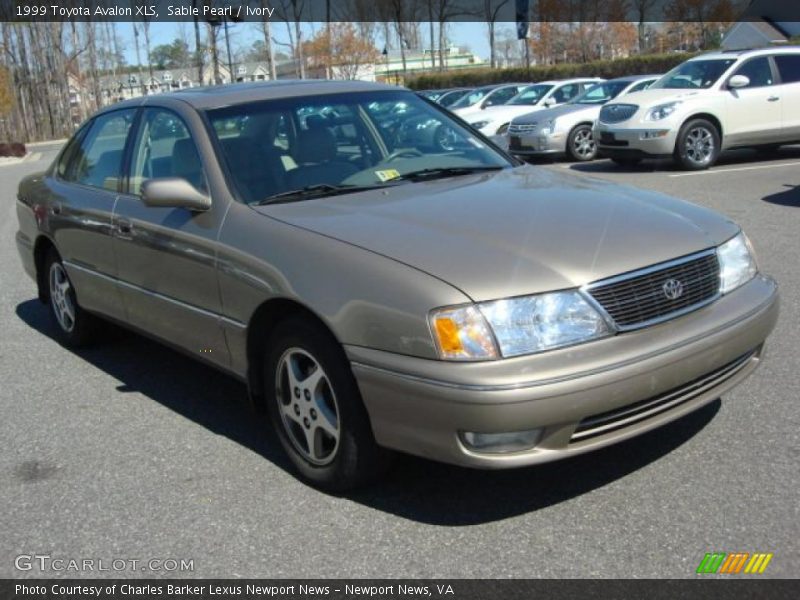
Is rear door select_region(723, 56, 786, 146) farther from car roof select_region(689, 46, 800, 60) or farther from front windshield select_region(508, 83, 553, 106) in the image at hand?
front windshield select_region(508, 83, 553, 106)

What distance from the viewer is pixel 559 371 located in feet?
9.45

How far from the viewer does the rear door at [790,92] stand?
13.0 m

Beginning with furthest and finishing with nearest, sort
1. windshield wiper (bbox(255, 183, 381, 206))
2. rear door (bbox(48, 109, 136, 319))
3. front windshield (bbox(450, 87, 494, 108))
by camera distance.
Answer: front windshield (bbox(450, 87, 494, 108))
rear door (bbox(48, 109, 136, 319))
windshield wiper (bbox(255, 183, 381, 206))

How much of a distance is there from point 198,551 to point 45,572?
21.3 inches

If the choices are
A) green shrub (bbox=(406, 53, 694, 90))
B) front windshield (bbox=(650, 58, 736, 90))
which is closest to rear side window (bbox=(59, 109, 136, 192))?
front windshield (bbox=(650, 58, 736, 90))

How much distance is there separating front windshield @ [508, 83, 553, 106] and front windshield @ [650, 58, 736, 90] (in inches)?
162

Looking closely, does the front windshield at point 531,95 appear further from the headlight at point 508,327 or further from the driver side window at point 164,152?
the headlight at point 508,327

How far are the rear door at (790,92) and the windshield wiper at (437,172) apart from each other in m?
10.4

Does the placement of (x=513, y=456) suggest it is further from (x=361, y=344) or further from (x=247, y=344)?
(x=247, y=344)

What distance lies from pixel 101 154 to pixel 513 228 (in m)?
3.07

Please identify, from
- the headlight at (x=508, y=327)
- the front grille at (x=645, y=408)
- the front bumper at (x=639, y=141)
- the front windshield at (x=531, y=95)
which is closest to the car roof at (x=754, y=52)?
the front bumper at (x=639, y=141)

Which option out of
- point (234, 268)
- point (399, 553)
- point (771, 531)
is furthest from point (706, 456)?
point (234, 268)

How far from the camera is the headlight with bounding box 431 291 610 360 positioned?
9.52 feet

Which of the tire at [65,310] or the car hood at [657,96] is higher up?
the car hood at [657,96]
